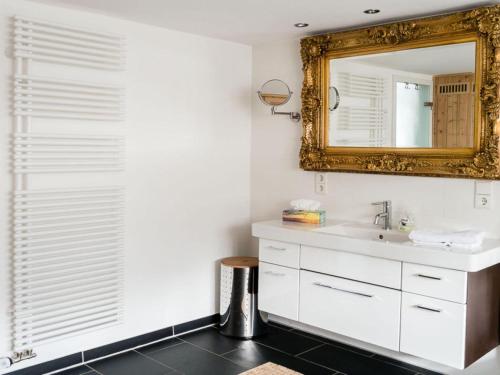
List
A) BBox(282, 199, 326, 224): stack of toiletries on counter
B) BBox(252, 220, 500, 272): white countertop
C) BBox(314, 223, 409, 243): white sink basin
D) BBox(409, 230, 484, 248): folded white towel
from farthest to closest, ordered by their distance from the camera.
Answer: BBox(282, 199, 326, 224): stack of toiletries on counter
BBox(314, 223, 409, 243): white sink basin
BBox(409, 230, 484, 248): folded white towel
BBox(252, 220, 500, 272): white countertop

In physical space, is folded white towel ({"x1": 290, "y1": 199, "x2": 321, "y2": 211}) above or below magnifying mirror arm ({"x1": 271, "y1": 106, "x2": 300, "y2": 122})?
below

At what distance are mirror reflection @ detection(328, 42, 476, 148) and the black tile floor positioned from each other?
1.36 metres

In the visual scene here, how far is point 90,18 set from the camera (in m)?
3.30

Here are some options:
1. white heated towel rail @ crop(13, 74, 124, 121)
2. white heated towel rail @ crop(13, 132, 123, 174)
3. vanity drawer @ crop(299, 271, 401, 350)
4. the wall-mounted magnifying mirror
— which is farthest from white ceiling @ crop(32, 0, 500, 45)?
vanity drawer @ crop(299, 271, 401, 350)

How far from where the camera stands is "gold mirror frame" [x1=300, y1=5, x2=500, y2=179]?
9.86ft

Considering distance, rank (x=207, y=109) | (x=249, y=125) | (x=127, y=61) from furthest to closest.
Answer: (x=249, y=125) < (x=207, y=109) < (x=127, y=61)

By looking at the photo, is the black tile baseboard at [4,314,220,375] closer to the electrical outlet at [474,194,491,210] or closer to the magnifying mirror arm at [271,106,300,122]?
the magnifying mirror arm at [271,106,300,122]

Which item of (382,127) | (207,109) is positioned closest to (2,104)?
(207,109)

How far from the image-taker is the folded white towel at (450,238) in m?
2.82

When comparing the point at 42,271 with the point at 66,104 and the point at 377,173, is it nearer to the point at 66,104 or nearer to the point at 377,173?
the point at 66,104

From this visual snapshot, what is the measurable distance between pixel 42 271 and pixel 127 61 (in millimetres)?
1396

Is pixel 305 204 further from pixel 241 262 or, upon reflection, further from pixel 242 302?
pixel 242 302

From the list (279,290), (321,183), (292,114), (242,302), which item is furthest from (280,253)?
(292,114)

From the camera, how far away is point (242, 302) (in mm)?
3850
